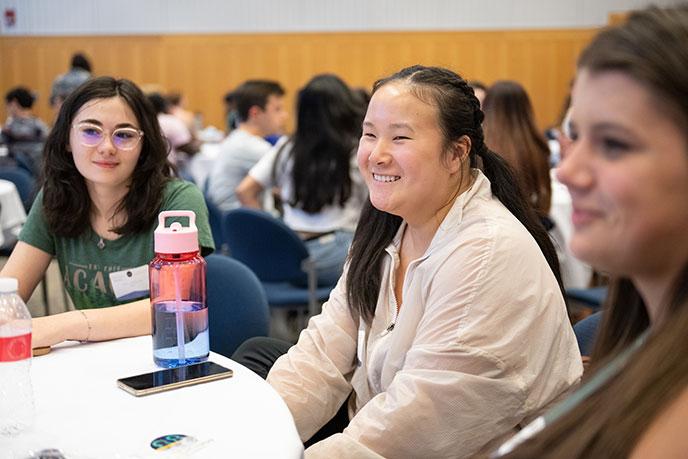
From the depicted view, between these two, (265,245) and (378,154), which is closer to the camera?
(378,154)

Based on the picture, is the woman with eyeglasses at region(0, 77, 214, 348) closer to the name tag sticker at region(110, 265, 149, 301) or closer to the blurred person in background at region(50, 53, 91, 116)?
the name tag sticker at region(110, 265, 149, 301)

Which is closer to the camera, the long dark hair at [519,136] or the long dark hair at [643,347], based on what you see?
the long dark hair at [643,347]

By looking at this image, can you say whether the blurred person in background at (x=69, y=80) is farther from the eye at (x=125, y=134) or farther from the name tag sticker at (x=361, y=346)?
the name tag sticker at (x=361, y=346)

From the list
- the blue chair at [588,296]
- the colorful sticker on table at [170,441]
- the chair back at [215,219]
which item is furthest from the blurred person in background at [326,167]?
the colorful sticker on table at [170,441]

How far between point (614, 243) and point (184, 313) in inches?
51.3

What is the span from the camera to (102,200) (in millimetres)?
2785

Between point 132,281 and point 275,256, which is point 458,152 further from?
point 275,256

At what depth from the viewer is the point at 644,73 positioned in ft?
3.30

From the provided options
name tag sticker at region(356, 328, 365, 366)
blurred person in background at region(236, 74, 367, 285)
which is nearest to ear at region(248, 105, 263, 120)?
blurred person in background at region(236, 74, 367, 285)

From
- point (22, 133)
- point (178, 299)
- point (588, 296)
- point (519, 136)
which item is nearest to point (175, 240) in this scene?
point (178, 299)

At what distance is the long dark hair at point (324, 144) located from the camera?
459 cm

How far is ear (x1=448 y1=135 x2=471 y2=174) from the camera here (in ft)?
7.06

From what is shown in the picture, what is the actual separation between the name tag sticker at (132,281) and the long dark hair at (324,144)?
202 cm

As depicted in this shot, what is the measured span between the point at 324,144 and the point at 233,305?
2013mm
